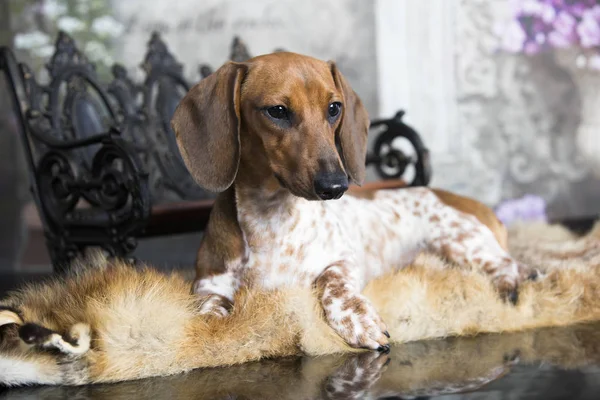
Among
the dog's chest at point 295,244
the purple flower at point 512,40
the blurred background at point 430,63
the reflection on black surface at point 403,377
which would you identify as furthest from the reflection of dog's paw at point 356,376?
the purple flower at point 512,40

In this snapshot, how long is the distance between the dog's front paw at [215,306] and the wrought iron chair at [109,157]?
2.48ft

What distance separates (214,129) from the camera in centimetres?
222

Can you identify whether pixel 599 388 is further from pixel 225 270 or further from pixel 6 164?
pixel 6 164

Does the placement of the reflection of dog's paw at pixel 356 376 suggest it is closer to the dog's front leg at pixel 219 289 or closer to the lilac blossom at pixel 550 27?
the dog's front leg at pixel 219 289

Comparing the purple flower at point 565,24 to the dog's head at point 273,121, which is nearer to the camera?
the dog's head at point 273,121

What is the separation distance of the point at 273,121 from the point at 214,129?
0.21m

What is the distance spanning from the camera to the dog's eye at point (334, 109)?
7.33 feet

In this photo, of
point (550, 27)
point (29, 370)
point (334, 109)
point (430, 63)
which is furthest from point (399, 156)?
point (29, 370)

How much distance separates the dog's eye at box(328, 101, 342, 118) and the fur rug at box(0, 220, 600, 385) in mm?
561

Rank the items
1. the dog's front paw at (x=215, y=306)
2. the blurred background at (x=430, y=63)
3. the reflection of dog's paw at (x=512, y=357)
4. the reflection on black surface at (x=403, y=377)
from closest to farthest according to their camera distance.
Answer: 1. the reflection on black surface at (x=403, y=377)
2. the reflection of dog's paw at (x=512, y=357)
3. the dog's front paw at (x=215, y=306)
4. the blurred background at (x=430, y=63)

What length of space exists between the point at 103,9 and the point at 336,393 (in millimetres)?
4198

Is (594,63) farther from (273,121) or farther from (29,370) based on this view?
(29,370)

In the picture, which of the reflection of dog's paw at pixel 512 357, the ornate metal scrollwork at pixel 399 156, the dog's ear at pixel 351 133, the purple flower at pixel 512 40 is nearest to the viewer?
the reflection of dog's paw at pixel 512 357

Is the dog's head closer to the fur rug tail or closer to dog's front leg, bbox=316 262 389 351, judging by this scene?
dog's front leg, bbox=316 262 389 351
